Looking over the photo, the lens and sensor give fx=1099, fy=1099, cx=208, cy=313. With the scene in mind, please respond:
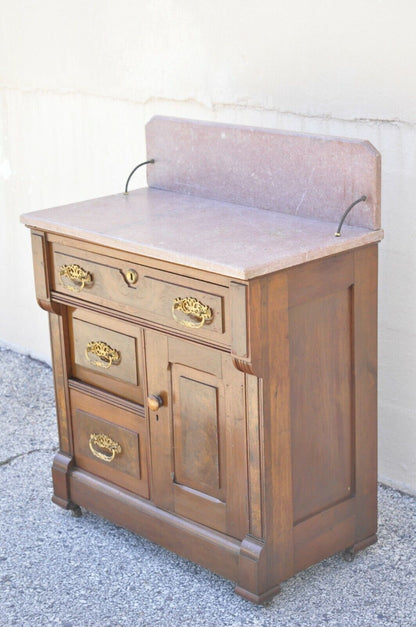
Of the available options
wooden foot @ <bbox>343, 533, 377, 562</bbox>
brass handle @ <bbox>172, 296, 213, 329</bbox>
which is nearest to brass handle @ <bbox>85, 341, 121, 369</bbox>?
brass handle @ <bbox>172, 296, 213, 329</bbox>

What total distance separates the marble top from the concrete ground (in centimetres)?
90

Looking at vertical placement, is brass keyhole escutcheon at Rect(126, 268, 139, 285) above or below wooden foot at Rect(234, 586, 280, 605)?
above

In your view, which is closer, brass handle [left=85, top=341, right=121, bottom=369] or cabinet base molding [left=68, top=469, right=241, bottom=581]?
cabinet base molding [left=68, top=469, right=241, bottom=581]

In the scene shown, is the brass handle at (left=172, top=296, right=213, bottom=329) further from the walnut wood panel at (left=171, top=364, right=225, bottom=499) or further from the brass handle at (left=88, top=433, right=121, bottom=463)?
the brass handle at (left=88, top=433, right=121, bottom=463)

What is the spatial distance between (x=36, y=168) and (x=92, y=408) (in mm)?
1444

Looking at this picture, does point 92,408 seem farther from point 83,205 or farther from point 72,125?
point 72,125

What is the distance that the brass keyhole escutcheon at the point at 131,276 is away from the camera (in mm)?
2841

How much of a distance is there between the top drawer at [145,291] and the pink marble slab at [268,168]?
1.42 ft

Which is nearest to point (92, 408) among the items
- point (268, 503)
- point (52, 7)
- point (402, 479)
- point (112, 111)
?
point (268, 503)

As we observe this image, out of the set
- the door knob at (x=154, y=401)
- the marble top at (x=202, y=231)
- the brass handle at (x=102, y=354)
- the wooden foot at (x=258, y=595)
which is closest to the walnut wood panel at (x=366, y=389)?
the marble top at (x=202, y=231)

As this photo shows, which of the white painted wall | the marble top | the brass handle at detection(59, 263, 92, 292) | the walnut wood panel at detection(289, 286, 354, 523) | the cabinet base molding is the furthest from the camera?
the white painted wall

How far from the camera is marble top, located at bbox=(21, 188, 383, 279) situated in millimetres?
2598

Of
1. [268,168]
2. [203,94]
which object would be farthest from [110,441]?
[203,94]

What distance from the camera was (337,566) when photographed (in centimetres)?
300
